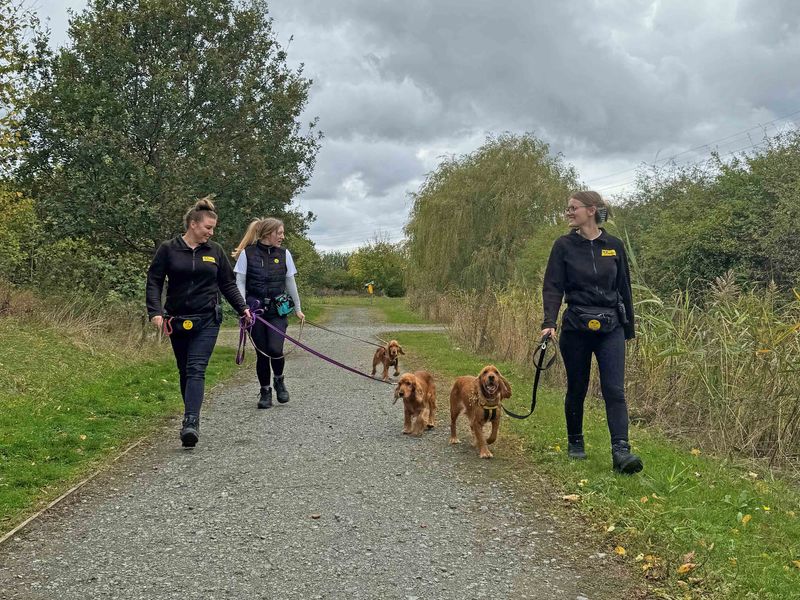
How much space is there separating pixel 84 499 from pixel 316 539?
189cm

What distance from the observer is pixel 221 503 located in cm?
470

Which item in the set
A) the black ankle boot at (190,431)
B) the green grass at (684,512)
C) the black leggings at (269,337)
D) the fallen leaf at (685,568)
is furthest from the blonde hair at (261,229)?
the fallen leaf at (685,568)

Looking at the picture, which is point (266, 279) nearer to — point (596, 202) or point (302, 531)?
point (596, 202)

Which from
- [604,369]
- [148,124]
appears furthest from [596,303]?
[148,124]

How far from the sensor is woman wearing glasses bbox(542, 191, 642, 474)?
17.5 ft

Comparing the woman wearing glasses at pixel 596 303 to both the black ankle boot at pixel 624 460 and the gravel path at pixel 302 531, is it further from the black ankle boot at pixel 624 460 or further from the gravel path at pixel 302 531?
the gravel path at pixel 302 531

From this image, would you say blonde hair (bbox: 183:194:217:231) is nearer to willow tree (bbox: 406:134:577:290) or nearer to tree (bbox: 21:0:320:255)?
tree (bbox: 21:0:320:255)

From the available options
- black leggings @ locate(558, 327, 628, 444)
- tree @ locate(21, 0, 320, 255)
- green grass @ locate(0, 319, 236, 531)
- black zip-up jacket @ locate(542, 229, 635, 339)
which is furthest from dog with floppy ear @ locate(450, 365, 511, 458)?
tree @ locate(21, 0, 320, 255)

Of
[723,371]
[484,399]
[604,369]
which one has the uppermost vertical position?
[604,369]

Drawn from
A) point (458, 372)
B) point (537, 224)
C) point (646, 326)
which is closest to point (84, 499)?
point (646, 326)

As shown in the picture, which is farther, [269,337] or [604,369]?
[269,337]

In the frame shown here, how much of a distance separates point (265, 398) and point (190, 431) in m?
2.40

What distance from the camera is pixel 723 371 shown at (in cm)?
727

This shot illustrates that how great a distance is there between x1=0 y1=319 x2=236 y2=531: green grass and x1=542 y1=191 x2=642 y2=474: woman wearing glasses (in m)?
4.14
